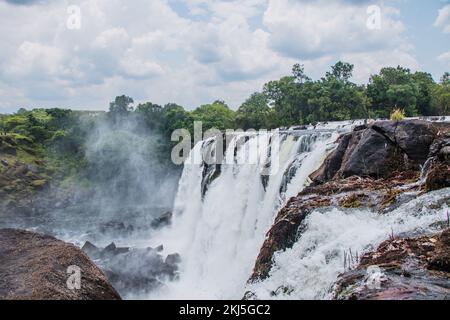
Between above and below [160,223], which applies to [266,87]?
above

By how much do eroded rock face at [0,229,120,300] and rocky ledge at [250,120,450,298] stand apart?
266 centimetres

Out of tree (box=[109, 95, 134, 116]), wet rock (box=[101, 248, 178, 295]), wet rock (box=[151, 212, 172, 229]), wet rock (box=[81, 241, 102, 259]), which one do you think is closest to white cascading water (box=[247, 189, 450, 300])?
wet rock (box=[101, 248, 178, 295])

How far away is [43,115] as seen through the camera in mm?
56312

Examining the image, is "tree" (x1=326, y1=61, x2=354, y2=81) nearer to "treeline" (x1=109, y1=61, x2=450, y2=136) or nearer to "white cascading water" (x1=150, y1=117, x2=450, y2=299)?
"treeline" (x1=109, y1=61, x2=450, y2=136)

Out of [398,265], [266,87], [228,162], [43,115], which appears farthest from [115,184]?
[398,265]

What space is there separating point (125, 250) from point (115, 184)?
26918 millimetres

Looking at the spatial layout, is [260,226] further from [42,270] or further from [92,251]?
[92,251]

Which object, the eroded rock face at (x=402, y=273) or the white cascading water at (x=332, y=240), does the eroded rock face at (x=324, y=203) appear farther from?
the eroded rock face at (x=402, y=273)

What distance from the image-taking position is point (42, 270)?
5367 millimetres

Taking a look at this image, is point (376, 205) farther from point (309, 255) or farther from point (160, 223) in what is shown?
point (160, 223)

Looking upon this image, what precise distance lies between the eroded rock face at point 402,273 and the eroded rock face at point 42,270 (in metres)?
3.16

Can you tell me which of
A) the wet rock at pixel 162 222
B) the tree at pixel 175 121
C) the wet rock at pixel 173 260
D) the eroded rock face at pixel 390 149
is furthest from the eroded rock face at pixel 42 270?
the tree at pixel 175 121

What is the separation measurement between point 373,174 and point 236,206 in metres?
8.47

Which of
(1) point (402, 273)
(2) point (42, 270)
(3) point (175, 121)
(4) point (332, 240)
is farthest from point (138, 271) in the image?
(3) point (175, 121)
